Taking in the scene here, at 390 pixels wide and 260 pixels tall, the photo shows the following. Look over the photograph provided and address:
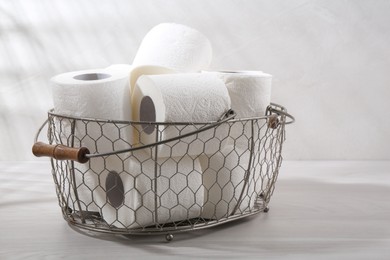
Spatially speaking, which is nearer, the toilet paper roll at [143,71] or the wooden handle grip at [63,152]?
the wooden handle grip at [63,152]

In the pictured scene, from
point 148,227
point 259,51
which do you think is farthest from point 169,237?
point 259,51

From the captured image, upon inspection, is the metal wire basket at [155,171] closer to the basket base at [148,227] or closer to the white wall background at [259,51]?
the basket base at [148,227]

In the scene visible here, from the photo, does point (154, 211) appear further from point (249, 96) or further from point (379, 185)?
point (379, 185)

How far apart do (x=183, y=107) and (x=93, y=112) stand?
3.9 inches

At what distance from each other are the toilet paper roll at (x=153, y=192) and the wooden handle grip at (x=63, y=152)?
0.06 m

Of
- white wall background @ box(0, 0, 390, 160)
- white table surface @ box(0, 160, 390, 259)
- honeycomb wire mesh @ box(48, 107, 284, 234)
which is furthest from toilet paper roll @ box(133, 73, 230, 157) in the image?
white wall background @ box(0, 0, 390, 160)

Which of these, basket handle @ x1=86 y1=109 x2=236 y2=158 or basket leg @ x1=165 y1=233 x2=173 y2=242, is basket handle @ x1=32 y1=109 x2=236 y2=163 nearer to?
basket handle @ x1=86 y1=109 x2=236 y2=158

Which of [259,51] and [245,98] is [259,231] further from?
[259,51]

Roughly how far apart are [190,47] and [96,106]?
0.59 feet

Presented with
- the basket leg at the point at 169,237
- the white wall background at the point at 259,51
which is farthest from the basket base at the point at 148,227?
the white wall background at the point at 259,51

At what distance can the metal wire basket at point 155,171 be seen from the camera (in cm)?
70

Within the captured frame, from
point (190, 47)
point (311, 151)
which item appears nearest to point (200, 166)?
point (190, 47)

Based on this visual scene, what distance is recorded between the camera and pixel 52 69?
3.85 ft

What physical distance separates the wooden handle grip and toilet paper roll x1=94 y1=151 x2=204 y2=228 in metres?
0.06
